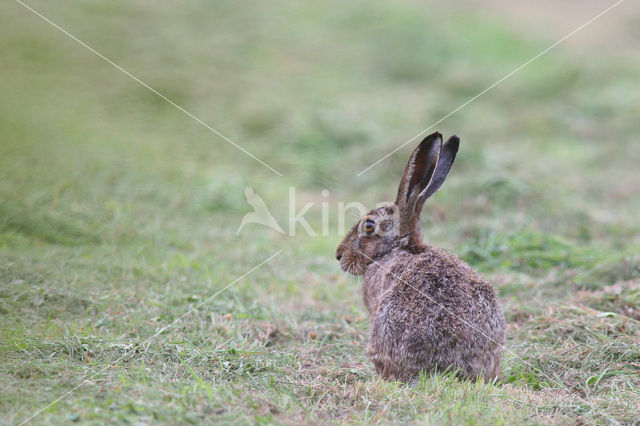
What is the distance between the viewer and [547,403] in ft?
14.5

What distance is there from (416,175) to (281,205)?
5.38 metres

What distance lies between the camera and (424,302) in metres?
4.76

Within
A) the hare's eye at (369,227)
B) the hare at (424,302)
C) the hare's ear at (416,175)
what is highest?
the hare's ear at (416,175)

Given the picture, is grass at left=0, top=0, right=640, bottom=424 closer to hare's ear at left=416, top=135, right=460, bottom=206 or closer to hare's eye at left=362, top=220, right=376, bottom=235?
hare's eye at left=362, top=220, right=376, bottom=235

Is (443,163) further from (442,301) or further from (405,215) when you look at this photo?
(442,301)

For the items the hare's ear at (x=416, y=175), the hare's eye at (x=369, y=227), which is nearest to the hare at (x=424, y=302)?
the hare's ear at (x=416, y=175)

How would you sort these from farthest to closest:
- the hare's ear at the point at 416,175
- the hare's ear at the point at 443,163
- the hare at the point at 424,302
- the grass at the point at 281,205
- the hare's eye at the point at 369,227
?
1. the hare's eye at the point at 369,227
2. the hare's ear at the point at 443,163
3. the hare's ear at the point at 416,175
4. the hare at the point at 424,302
5. the grass at the point at 281,205

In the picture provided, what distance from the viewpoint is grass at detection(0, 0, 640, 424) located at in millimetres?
4430

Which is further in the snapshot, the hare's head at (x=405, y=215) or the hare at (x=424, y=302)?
the hare's head at (x=405, y=215)

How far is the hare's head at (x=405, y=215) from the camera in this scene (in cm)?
530

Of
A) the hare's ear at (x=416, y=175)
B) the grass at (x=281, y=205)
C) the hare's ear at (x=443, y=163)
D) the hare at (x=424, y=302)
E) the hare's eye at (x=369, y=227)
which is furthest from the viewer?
the hare's eye at (x=369, y=227)

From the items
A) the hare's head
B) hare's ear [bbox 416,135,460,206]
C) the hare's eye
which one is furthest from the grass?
hare's ear [bbox 416,135,460,206]

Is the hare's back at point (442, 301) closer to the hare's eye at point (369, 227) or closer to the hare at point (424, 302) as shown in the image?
the hare at point (424, 302)

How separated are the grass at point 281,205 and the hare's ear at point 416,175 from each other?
132 centimetres
